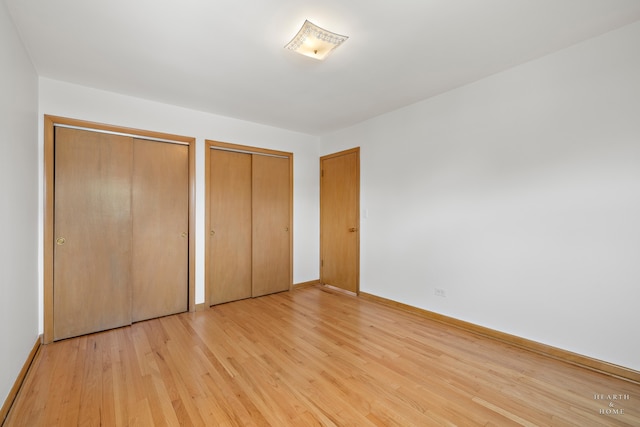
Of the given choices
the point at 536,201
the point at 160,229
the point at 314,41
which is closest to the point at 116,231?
the point at 160,229

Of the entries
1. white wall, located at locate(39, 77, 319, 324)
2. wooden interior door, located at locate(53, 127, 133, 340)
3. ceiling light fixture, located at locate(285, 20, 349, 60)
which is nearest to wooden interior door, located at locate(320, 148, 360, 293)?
white wall, located at locate(39, 77, 319, 324)

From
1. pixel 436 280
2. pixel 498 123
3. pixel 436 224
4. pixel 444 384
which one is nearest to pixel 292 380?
pixel 444 384

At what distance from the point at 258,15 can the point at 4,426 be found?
9.65 feet

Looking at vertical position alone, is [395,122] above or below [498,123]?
above

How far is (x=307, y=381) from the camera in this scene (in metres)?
1.98

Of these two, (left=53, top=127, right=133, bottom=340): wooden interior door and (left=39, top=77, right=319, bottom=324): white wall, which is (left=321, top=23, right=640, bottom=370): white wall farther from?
(left=53, top=127, right=133, bottom=340): wooden interior door

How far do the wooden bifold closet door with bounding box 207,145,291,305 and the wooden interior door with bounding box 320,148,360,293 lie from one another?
0.65 meters

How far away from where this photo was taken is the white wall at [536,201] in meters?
1.99

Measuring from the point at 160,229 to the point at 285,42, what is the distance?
2.52m

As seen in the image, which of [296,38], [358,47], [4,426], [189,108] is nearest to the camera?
[4,426]

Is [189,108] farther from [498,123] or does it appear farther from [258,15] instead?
[498,123]

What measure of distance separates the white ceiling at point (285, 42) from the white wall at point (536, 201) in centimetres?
27

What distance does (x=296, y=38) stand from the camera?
1.92 m

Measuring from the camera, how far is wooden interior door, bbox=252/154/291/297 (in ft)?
13.2
